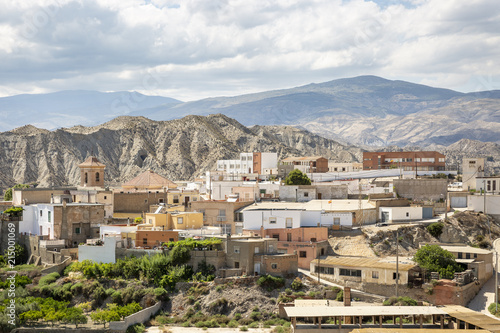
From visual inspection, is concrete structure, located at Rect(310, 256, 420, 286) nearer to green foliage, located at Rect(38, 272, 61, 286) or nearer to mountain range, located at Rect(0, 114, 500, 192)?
green foliage, located at Rect(38, 272, 61, 286)

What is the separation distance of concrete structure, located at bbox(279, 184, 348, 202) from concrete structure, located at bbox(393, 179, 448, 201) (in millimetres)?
4968

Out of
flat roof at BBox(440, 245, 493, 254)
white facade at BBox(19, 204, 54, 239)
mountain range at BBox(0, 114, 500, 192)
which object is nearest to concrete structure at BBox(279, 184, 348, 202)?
flat roof at BBox(440, 245, 493, 254)

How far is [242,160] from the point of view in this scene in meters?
82.7

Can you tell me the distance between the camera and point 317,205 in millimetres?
45812

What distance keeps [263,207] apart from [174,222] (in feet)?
19.4

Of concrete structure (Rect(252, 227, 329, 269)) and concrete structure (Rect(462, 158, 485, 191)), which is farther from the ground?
concrete structure (Rect(462, 158, 485, 191))

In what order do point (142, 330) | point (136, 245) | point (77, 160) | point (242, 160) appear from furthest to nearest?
point (77, 160)
point (242, 160)
point (136, 245)
point (142, 330)

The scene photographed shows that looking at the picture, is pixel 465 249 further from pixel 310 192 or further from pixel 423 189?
pixel 310 192

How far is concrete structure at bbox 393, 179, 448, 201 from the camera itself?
52281mm

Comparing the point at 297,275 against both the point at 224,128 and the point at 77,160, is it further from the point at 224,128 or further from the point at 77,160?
the point at 224,128

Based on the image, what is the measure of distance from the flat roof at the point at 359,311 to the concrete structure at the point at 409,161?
4430 cm

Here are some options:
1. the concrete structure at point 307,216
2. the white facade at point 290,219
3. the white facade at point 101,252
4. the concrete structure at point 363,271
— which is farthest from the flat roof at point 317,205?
the white facade at point 101,252

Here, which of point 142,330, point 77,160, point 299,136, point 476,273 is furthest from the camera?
A: point 299,136

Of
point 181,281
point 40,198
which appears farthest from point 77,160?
point 181,281
